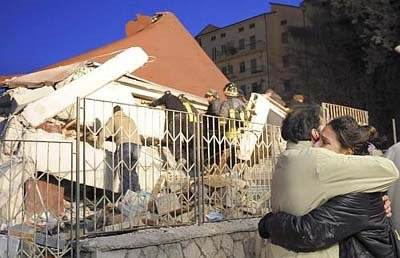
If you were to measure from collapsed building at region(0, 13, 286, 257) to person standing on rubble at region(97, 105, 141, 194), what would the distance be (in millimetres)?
69

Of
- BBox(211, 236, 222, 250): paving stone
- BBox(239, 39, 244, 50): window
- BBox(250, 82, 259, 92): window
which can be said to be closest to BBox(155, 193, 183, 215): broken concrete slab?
BBox(211, 236, 222, 250): paving stone

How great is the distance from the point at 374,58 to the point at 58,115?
42.8 feet

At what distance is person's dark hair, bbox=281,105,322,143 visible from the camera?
124 inches

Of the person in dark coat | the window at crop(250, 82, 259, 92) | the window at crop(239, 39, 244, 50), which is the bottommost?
the person in dark coat

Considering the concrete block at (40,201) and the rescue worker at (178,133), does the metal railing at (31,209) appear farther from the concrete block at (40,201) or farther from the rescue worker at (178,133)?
the rescue worker at (178,133)

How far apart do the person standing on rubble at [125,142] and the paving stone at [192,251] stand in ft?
2.79

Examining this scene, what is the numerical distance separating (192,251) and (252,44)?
44.3 metres

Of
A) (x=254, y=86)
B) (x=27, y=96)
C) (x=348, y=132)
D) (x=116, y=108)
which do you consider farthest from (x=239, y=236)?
(x=254, y=86)

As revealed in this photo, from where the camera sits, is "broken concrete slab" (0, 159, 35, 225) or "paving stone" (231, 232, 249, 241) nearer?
"broken concrete slab" (0, 159, 35, 225)

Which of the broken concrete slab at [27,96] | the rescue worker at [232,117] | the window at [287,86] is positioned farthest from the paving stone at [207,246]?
the window at [287,86]

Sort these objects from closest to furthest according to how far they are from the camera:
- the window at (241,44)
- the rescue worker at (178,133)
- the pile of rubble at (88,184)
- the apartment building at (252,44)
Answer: the pile of rubble at (88,184)
the rescue worker at (178,133)
the apartment building at (252,44)
the window at (241,44)

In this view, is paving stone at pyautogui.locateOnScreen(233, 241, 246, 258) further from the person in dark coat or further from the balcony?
the balcony

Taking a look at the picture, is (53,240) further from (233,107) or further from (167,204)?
(233,107)

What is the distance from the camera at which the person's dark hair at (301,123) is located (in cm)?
314
